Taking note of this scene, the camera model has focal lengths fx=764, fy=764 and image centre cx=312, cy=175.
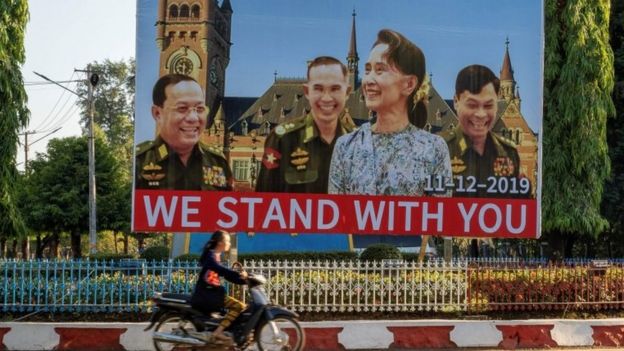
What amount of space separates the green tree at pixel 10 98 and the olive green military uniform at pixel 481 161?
844cm

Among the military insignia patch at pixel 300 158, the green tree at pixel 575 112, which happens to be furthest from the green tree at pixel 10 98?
the green tree at pixel 575 112

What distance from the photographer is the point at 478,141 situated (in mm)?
13031

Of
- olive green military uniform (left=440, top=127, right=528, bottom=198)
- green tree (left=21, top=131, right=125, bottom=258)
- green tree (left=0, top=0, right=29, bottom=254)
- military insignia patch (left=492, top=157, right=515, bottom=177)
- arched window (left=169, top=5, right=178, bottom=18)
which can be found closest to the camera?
arched window (left=169, top=5, right=178, bottom=18)

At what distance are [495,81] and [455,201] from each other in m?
2.18

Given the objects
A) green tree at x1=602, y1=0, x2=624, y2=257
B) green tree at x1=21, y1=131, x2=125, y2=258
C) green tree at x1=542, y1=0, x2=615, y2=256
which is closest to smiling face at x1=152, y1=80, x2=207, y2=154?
green tree at x1=542, y1=0, x2=615, y2=256

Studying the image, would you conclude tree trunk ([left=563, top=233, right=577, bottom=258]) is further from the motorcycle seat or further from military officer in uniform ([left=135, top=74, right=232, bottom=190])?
the motorcycle seat

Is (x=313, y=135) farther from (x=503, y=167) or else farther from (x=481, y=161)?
(x=503, y=167)

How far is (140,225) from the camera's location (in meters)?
12.1

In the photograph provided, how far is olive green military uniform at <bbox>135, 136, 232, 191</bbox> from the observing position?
12133 millimetres

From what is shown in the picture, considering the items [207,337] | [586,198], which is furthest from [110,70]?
[207,337]

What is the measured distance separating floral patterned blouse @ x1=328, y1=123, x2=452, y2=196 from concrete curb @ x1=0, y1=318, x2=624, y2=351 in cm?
262

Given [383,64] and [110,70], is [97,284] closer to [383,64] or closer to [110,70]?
[383,64]

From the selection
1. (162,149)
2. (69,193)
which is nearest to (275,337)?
(162,149)

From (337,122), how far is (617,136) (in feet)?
34.6
